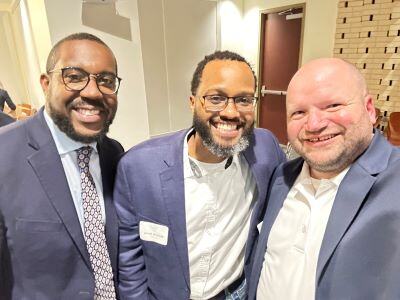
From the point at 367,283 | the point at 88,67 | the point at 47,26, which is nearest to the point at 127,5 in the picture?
the point at 47,26

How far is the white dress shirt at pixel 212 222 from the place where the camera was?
51.1 inches

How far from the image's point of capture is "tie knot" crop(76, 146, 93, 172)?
3.92 ft

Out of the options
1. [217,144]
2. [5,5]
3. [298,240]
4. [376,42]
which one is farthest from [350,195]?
[5,5]

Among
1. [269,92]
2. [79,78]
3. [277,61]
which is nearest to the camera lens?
[79,78]

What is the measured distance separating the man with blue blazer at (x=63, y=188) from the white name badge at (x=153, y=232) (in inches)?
4.8

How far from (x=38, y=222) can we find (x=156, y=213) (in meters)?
0.47

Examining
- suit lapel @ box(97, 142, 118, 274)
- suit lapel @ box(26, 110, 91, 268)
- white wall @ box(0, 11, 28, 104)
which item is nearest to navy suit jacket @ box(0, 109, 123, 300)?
suit lapel @ box(26, 110, 91, 268)

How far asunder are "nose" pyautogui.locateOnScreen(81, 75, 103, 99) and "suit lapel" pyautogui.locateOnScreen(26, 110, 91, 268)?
0.21m

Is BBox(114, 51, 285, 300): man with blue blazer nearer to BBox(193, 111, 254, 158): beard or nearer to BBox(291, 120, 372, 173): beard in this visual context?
BBox(193, 111, 254, 158): beard

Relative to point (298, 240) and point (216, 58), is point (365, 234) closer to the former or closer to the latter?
point (298, 240)

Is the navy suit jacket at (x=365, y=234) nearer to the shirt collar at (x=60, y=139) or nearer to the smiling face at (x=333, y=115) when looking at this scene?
the smiling face at (x=333, y=115)

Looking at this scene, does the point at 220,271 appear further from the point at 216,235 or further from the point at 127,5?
the point at 127,5

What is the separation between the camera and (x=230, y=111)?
124 cm

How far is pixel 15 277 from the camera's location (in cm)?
105
